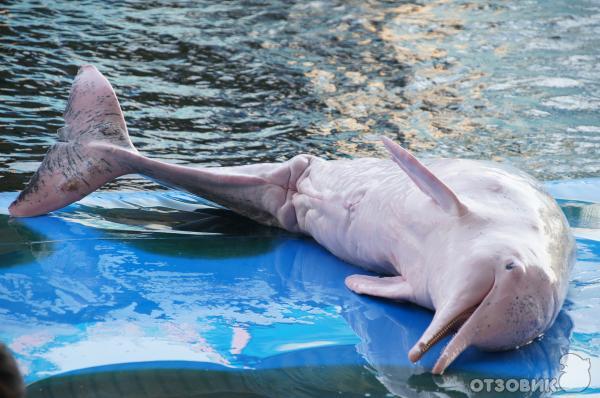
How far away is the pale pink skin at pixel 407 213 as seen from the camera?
7.30 feet

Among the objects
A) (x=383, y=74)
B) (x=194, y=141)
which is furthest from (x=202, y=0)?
(x=194, y=141)

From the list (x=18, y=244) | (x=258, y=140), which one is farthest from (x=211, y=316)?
(x=258, y=140)

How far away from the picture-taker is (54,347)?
7.36ft

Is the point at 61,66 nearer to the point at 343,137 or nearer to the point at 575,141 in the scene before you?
the point at 343,137

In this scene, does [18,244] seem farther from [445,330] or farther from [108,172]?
[445,330]

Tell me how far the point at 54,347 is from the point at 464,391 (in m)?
A: 0.95

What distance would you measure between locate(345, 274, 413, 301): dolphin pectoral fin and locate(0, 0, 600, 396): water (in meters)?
0.04

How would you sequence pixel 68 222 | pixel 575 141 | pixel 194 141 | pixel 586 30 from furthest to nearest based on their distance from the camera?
1. pixel 586 30
2. pixel 575 141
3. pixel 194 141
4. pixel 68 222

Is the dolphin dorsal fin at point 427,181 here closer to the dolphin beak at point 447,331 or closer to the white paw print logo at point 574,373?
the dolphin beak at point 447,331

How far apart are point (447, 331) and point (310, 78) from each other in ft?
14.2

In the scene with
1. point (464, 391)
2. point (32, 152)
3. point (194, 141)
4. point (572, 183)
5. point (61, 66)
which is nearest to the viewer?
point (464, 391)

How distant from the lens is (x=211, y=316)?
8.24ft

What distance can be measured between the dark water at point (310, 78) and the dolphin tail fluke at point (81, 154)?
2.52ft

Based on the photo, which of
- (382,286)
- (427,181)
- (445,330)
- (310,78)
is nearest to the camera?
(445,330)
